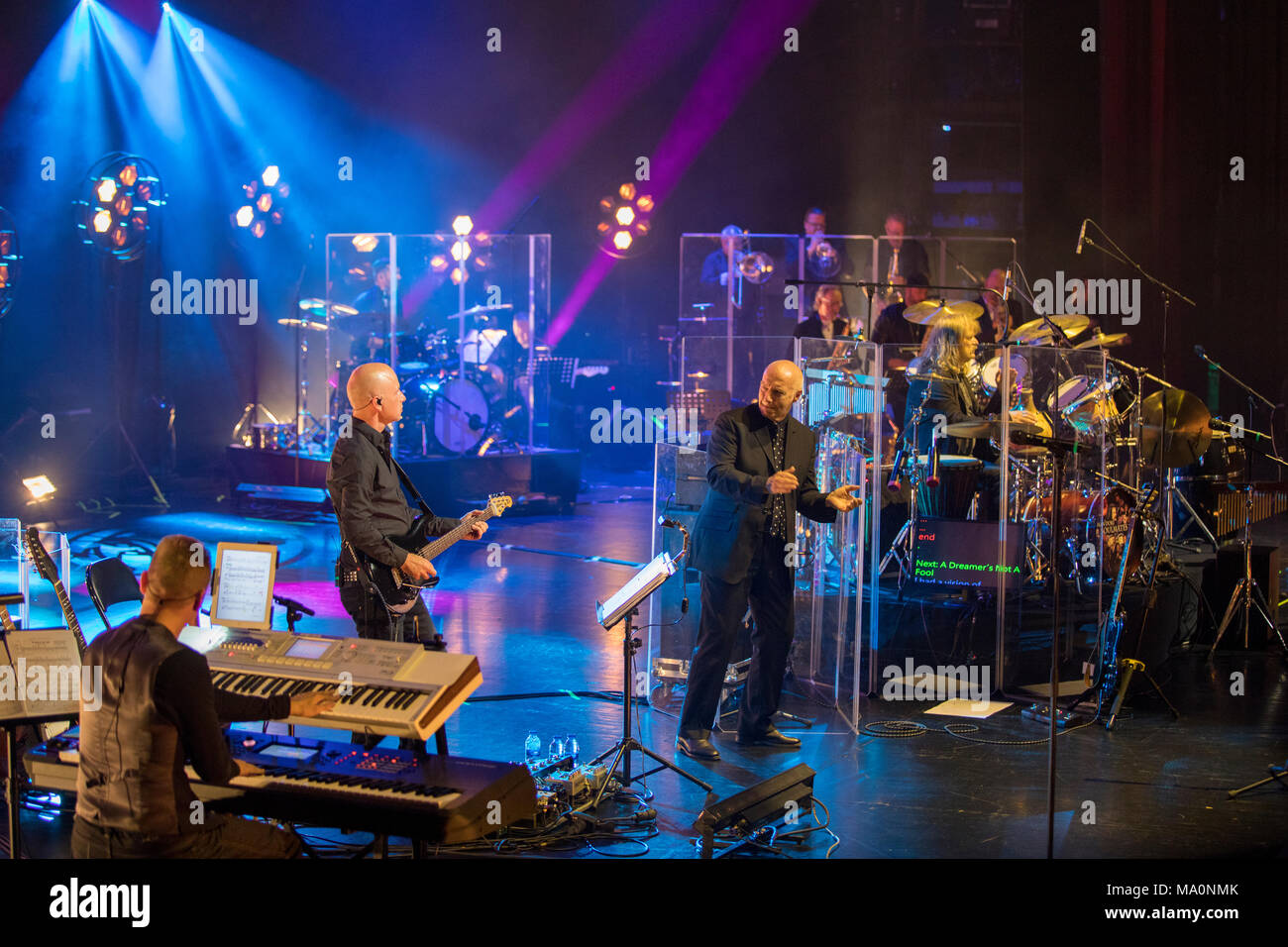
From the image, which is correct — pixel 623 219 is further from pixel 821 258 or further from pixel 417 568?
pixel 417 568

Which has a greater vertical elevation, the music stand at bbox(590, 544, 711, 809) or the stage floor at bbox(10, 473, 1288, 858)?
the music stand at bbox(590, 544, 711, 809)

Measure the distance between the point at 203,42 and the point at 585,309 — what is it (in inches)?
255

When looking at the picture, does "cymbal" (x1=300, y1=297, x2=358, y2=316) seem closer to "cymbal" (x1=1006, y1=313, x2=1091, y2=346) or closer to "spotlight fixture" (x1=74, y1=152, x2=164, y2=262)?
"spotlight fixture" (x1=74, y1=152, x2=164, y2=262)

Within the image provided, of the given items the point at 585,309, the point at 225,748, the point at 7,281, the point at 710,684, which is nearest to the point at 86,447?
the point at 7,281

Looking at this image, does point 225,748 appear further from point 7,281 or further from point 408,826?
point 7,281

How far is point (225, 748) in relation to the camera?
10.2ft

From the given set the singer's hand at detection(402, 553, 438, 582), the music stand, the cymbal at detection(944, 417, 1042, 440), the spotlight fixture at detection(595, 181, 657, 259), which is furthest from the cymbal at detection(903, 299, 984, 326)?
the spotlight fixture at detection(595, 181, 657, 259)

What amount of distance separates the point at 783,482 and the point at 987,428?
218 centimetres

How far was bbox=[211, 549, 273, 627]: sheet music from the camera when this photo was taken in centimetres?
387

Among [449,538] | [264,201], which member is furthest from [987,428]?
[264,201]

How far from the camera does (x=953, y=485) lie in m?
7.33

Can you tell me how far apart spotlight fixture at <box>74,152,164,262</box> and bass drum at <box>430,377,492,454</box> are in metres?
3.82

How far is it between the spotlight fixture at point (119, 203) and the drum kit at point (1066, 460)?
8.72 m

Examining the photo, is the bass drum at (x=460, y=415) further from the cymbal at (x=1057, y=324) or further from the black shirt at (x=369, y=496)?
the black shirt at (x=369, y=496)
